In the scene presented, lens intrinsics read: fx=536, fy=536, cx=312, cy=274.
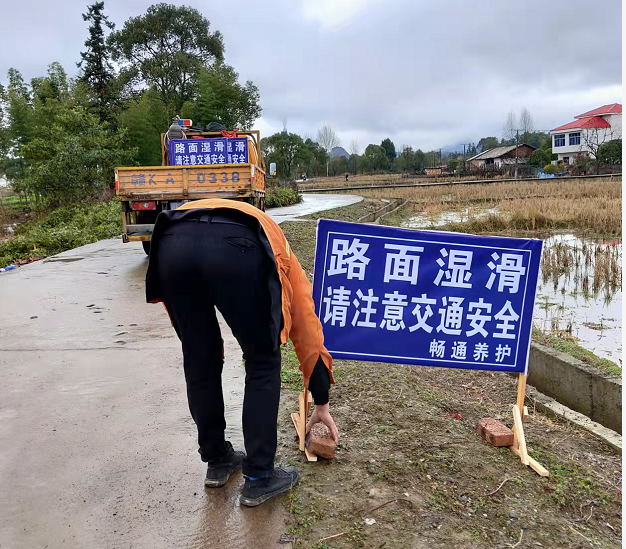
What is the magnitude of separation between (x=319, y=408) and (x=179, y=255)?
1065 mm

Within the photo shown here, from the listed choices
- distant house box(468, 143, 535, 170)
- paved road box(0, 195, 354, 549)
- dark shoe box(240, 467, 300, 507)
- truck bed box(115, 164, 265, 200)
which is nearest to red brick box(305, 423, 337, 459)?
dark shoe box(240, 467, 300, 507)

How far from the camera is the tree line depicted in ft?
74.4

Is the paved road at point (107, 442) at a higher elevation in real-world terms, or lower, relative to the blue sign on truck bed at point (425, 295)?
lower

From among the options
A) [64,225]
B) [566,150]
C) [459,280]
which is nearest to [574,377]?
[459,280]

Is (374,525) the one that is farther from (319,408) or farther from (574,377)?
(574,377)

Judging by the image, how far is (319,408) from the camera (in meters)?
2.66

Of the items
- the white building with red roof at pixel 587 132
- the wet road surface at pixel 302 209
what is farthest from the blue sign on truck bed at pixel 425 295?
the white building with red roof at pixel 587 132

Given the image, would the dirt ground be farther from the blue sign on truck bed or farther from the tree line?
the tree line

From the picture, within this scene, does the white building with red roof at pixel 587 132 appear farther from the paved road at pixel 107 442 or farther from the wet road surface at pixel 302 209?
the paved road at pixel 107 442

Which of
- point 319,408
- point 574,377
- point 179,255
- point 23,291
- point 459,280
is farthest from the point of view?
point 23,291

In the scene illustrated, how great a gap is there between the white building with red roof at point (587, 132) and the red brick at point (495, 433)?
61.5 metres

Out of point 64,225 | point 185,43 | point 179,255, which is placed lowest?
point 64,225

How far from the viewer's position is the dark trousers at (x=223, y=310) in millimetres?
2123

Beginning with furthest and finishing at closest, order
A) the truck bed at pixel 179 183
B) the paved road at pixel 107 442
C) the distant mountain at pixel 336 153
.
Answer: the distant mountain at pixel 336 153, the truck bed at pixel 179 183, the paved road at pixel 107 442
